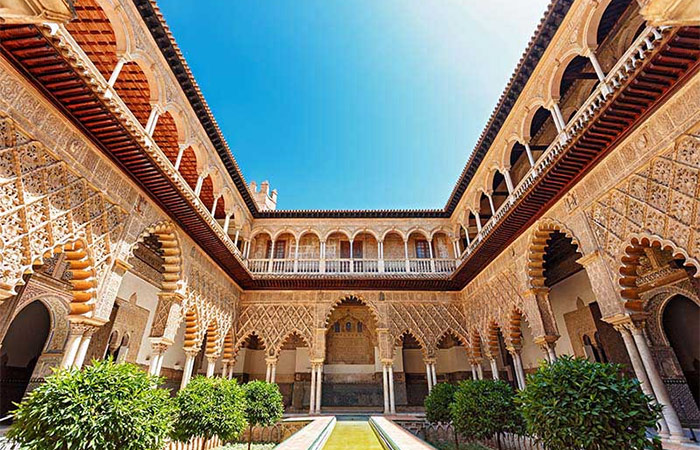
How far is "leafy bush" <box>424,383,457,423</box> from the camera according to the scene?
7.32 metres

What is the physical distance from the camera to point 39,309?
7.04 meters

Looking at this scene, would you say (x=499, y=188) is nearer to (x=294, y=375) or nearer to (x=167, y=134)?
(x=167, y=134)

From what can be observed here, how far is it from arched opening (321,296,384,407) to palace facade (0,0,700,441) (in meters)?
0.07

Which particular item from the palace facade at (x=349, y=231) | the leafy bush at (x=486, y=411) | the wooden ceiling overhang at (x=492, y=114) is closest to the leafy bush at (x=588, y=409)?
the palace facade at (x=349, y=231)

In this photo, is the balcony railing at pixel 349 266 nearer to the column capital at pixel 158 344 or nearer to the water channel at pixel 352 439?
the column capital at pixel 158 344

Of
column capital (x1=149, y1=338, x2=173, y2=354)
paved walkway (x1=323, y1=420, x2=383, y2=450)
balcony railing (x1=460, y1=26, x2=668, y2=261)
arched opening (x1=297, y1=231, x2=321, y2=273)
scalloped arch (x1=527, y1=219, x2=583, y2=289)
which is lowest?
paved walkway (x1=323, y1=420, x2=383, y2=450)

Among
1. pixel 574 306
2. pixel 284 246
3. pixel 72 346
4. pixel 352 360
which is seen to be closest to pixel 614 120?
pixel 574 306

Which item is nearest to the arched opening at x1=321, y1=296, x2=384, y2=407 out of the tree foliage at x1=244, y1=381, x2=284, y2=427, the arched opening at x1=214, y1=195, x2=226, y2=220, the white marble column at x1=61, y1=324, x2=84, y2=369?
the tree foliage at x1=244, y1=381, x2=284, y2=427

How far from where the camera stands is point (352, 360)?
1248cm

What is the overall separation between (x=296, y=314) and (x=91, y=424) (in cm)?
742

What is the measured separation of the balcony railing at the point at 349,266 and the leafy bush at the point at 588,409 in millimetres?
6538

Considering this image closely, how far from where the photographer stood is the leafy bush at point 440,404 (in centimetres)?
732

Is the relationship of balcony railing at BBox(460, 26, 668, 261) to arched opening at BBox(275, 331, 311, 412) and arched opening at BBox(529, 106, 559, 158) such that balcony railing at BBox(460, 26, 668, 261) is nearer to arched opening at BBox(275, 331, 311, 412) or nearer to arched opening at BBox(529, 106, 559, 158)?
arched opening at BBox(529, 106, 559, 158)

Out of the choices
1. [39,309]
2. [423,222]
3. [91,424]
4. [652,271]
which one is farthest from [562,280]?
[39,309]
